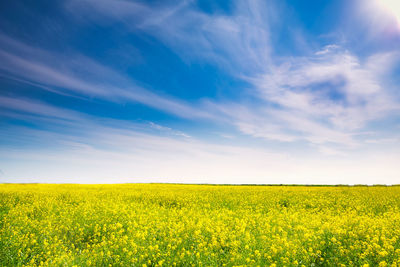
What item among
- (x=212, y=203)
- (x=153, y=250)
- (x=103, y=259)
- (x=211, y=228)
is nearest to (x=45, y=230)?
(x=103, y=259)

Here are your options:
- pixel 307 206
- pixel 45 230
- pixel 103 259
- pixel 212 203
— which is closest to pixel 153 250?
pixel 103 259

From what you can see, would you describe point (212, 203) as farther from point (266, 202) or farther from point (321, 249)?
point (321, 249)

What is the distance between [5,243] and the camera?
7172mm

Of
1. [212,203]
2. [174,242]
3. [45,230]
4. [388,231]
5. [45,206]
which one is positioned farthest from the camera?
[212,203]

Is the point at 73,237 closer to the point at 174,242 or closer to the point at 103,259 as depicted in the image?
the point at 103,259

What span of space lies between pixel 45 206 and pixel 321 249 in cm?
1405

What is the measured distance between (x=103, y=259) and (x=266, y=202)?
11978 mm

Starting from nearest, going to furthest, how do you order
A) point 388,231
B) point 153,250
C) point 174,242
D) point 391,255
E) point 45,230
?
point 391,255
point 153,250
point 174,242
point 388,231
point 45,230

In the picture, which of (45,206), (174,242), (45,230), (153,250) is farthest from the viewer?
(45,206)

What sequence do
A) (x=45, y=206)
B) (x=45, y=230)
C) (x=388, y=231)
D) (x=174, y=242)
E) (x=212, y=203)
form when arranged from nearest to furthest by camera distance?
(x=174, y=242)
(x=388, y=231)
(x=45, y=230)
(x=45, y=206)
(x=212, y=203)

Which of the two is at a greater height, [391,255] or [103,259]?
[391,255]

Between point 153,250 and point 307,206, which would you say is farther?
point 307,206

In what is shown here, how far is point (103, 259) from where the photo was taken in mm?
6160

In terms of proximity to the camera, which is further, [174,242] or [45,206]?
[45,206]
